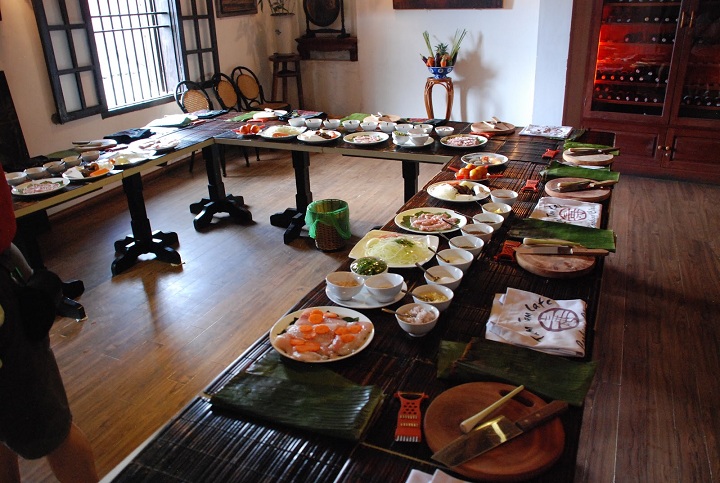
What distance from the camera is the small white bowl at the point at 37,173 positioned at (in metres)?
2.92

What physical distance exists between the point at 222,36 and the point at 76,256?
304 centimetres

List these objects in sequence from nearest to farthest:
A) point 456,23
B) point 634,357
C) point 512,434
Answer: point 512,434 < point 634,357 < point 456,23

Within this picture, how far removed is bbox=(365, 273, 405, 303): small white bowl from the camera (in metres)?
1.61

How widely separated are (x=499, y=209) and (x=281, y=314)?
4.45 feet

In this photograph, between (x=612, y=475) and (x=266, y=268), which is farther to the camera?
(x=266, y=268)

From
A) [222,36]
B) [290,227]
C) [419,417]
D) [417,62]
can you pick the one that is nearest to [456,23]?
[417,62]

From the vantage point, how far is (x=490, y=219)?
212 cm

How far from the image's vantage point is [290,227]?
397 centimetres

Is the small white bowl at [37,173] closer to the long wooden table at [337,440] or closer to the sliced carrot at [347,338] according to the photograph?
the long wooden table at [337,440]

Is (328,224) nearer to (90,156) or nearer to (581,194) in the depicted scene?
(90,156)

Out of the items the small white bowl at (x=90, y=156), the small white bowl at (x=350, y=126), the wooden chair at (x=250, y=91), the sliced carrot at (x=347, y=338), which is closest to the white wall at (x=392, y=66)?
the wooden chair at (x=250, y=91)

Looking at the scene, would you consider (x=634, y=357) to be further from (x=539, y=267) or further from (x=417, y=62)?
(x=417, y=62)

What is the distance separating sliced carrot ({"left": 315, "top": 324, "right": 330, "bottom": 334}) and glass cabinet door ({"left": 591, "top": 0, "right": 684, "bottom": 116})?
418cm

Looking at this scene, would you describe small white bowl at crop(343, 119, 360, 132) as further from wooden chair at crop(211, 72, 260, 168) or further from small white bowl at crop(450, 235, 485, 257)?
wooden chair at crop(211, 72, 260, 168)
